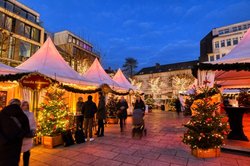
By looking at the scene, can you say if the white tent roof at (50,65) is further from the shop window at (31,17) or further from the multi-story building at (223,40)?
the multi-story building at (223,40)

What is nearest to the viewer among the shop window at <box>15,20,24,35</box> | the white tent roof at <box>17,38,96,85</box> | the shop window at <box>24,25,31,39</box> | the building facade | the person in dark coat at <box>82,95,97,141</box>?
the person in dark coat at <box>82,95,97,141</box>

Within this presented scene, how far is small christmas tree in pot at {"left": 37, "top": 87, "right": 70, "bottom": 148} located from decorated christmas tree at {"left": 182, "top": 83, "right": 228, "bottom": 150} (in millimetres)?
4251

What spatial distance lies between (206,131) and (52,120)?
5.05 m

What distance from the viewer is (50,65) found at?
8617 mm

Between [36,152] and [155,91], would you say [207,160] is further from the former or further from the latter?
[155,91]

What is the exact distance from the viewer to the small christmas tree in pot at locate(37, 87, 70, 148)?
562 cm

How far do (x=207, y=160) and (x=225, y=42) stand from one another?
3380 cm

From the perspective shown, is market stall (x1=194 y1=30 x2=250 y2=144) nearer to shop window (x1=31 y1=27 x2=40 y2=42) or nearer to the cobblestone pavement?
the cobblestone pavement

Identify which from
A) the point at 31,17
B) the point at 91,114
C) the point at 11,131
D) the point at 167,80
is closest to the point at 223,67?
the point at 91,114

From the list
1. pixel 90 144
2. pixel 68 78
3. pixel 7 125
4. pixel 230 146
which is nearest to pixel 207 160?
pixel 230 146

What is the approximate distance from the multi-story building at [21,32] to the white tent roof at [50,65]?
15.5m

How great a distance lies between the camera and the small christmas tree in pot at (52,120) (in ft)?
18.5

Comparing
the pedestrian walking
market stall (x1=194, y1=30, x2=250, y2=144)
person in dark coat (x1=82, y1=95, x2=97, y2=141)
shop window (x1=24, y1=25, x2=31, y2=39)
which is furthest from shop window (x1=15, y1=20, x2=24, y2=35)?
market stall (x1=194, y1=30, x2=250, y2=144)

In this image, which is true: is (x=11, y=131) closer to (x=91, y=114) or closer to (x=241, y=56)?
(x=91, y=114)
